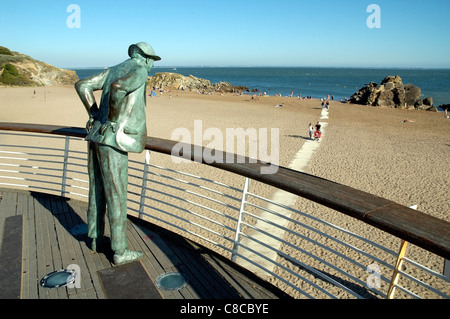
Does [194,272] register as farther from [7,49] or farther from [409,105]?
[7,49]

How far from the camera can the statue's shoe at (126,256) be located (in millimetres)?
3049

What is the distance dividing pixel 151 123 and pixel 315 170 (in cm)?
1473

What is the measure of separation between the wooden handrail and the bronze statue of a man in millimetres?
642

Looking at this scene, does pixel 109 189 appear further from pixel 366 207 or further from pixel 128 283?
pixel 366 207

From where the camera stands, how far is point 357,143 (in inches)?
762

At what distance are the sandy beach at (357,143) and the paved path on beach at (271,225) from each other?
0.33 meters

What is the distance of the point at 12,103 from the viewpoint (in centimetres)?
3159

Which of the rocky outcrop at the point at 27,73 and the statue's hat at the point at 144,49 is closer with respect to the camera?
the statue's hat at the point at 144,49

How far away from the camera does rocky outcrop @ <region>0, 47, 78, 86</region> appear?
171 feet

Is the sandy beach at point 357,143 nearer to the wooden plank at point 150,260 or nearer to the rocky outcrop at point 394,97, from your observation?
the wooden plank at point 150,260

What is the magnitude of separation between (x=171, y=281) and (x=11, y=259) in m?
1.67

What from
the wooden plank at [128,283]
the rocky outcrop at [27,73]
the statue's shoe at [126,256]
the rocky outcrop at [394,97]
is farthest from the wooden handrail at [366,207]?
the rocky outcrop at [27,73]
